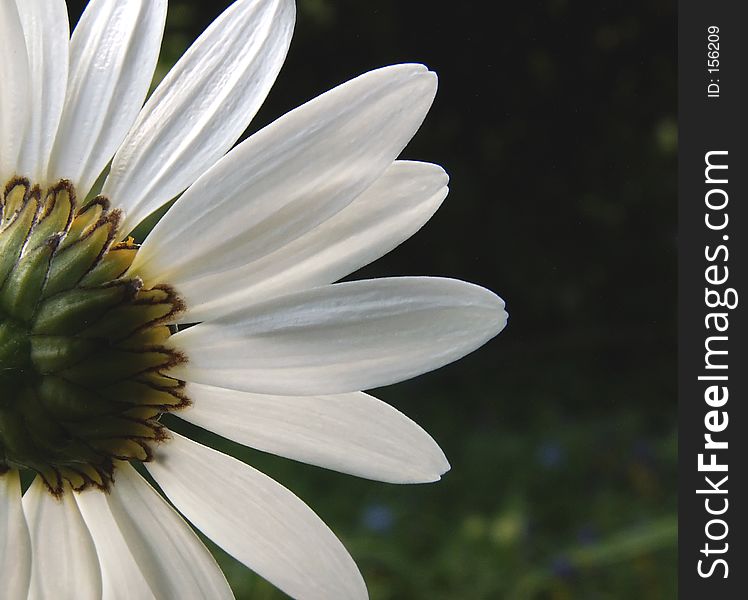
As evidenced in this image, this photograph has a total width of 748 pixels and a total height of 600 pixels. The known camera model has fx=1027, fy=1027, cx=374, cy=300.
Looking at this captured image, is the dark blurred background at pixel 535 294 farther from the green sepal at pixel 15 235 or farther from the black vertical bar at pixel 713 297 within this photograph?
the green sepal at pixel 15 235

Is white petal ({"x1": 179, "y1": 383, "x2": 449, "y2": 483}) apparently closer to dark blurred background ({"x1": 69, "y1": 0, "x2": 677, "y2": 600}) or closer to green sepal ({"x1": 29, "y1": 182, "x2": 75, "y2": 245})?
green sepal ({"x1": 29, "y1": 182, "x2": 75, "y2": 245})

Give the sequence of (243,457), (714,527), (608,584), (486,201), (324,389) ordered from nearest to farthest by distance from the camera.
A: 1. (324,389)
2. (714,527)
3. (608,584)
4. (243,457)
5. (486,201)

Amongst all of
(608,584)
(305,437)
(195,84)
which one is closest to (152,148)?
(195,84)

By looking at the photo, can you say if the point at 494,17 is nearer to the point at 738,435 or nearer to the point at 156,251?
the point at 738,435

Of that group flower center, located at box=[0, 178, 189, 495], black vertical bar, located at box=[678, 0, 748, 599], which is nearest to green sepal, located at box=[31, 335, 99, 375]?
flower center, located at box=[0, 178, 189, 495]

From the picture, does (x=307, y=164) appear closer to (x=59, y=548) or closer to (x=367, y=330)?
(x=367, y=330)
